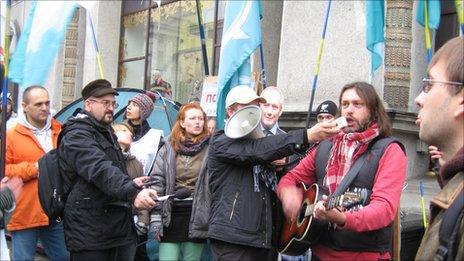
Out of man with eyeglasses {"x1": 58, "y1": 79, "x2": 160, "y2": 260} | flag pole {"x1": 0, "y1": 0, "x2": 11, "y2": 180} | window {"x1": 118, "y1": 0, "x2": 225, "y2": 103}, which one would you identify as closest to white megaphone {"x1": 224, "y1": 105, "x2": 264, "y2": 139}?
man with eyeglasses {"x1": 58, "y1": 79, "x2": 160, "y2": 260}

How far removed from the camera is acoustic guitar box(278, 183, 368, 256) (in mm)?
3041

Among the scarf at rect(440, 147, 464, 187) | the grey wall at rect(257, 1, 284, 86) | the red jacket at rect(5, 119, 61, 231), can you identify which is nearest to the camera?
the scarf at rect(440, 147, 464, 187)

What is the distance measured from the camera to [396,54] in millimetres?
7070

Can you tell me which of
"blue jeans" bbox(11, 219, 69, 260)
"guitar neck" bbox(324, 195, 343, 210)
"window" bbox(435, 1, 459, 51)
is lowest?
"blue jeans" bbox(11, 219, 69, 260)

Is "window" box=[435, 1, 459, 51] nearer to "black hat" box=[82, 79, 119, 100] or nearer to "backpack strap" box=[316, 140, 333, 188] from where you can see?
"backpack strap" box=[316, 140, 333, 188]

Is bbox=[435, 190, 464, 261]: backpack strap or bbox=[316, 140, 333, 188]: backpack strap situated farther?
bbox=[316, 140, 333, 188]: backpack strap

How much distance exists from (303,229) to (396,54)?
420 cm

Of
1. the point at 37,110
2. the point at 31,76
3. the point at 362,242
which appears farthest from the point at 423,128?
the point at 37,110

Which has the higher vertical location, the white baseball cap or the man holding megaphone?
the white baseball cap

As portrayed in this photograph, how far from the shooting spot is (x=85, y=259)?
161 inches

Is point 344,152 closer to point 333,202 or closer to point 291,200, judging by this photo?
point 291,200

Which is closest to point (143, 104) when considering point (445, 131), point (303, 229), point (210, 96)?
point (210, 96)

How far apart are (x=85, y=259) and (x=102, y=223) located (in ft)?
0.93

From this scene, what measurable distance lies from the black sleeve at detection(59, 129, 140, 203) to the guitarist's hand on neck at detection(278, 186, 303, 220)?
101 centimetres
